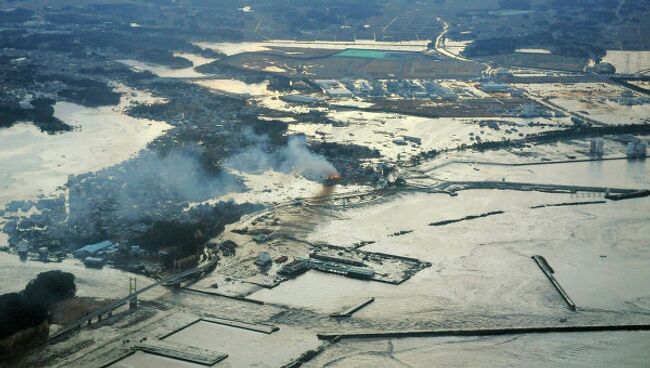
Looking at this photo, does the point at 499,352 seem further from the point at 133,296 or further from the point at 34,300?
the point at 34,300

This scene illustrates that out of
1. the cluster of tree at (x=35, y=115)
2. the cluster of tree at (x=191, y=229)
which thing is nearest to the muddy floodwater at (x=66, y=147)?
the cluster of tree at (x=35, y=115)

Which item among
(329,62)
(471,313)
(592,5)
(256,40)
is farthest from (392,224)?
(592,5)

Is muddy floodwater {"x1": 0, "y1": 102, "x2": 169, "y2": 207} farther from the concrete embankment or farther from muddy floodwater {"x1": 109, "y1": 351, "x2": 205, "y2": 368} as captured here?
the concrete embankment

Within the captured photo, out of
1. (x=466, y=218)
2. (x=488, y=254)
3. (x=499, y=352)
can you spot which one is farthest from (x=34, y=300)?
(x=466, y=218)

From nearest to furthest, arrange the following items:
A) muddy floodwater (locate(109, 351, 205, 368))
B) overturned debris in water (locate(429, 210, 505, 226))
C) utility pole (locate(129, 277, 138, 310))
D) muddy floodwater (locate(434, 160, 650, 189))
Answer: muddy floodwater (locate(109, 351, 205, 368))
utility pole (locate(129, 277, 138, 310))
overturned debris in water (locate(429, 210, 505, 226))
muddy floodwater (locate(434, 160, 650, 189))

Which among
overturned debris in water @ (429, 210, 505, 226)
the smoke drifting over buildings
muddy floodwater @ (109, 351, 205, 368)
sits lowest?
muddy floodwater @ (109, 351, 205, 368)

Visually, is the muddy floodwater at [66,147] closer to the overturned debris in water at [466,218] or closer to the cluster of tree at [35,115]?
the cluster of tree at [35,115]

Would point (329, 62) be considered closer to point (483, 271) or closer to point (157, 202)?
point (157, 202)

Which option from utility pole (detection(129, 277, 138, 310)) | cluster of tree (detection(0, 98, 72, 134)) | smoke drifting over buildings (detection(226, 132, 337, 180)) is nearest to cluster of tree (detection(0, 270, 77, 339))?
utility pole (detection(129, 277, 138, 310))
